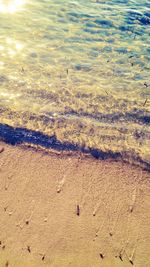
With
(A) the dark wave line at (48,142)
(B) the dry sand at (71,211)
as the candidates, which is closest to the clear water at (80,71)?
(A) the dark wave line at (48,142)

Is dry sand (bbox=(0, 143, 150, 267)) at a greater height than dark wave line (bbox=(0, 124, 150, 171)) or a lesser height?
lesser

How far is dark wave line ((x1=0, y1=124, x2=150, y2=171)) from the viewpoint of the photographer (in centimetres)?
647

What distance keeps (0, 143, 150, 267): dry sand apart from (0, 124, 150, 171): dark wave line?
0.54 ft

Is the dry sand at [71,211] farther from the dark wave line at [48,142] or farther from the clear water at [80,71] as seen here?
the clear water at [80,71]

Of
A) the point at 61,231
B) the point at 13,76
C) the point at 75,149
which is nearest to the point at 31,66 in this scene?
the point at 13,76

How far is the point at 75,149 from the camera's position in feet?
21.4

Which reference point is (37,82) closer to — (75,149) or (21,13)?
(75,149)

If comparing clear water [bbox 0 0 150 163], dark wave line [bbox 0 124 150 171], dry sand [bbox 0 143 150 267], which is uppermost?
clear water [bbox 0 0 150 163]

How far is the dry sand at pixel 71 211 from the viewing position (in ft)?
16.5

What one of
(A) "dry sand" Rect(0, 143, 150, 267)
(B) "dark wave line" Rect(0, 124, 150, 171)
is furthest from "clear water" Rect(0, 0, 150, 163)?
(A) "dry sand" Rect(0, 143, 150, 267)

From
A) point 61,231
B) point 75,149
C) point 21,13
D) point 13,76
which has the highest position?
point 21,13

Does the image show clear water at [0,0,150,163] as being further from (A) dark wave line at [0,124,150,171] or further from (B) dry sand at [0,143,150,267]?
(B) dry sand at [0,143,150,267]

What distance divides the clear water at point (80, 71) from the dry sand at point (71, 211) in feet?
2.41

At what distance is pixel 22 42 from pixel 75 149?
4.69 metres
